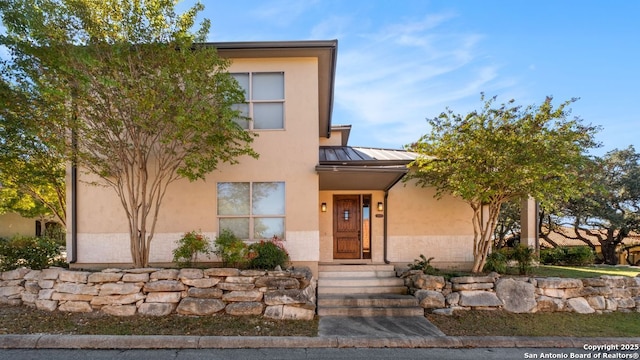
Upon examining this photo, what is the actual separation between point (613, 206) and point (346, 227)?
15957 millimetres

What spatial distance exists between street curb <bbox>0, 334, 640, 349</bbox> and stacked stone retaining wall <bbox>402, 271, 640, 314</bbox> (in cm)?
147

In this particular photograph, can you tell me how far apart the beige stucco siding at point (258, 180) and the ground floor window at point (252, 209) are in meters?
0.16

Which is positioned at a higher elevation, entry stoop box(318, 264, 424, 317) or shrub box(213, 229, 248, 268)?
shrub box(213, 229, 248, 268)

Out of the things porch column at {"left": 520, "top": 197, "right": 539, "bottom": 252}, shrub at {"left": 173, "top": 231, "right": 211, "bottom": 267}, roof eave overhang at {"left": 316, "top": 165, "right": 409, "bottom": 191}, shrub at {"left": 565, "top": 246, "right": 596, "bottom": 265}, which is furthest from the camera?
shrub at {"left": 565, "top": 246, "right": 596, "bottom": 265}

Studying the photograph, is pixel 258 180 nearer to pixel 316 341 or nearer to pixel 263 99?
pixel 263 99

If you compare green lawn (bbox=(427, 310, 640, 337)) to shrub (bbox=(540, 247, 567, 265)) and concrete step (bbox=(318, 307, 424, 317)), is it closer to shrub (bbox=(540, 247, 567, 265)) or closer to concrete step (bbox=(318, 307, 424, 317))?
concrete step (bbox=(318, 307, 424, 317))

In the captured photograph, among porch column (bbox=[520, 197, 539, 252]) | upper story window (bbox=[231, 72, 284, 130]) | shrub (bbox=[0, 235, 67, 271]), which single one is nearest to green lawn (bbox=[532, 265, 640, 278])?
porch column (bbox=[520, 197, 539, 252])

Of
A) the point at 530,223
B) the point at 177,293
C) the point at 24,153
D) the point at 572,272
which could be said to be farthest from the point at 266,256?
the point at 530,223

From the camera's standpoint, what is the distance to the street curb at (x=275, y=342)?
5102mm

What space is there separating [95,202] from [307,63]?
20.7 ft

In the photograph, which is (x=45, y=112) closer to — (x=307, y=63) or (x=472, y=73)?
(x=307, y=63)

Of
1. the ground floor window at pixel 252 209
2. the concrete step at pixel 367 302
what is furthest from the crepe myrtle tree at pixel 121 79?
the concrete step at pixel 367 302

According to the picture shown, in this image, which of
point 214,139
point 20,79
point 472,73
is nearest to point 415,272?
point 214,139

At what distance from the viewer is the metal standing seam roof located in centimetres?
961
